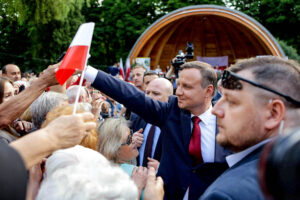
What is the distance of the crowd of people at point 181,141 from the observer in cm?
96

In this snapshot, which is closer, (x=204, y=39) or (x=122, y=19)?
(x=204, y=39)

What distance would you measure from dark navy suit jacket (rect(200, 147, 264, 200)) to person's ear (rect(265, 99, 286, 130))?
18cm

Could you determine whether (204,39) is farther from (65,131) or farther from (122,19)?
(65,131)

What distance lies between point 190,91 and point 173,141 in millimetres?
514

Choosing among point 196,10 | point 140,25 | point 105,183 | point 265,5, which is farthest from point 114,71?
point 265,5

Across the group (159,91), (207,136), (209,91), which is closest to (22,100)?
(207,136)

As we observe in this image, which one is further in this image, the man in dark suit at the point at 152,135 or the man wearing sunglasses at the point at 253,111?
the man in dark suit at the point at 152,135

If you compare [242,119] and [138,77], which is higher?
[242,119]

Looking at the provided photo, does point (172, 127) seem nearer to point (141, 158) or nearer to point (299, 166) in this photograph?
point (141, 158)

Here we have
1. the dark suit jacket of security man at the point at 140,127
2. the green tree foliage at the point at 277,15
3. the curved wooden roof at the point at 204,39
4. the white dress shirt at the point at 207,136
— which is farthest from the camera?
the green tree foliage at the point at 277,15

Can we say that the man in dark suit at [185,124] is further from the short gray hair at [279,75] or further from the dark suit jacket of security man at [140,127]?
the short gray hair at [279,75]

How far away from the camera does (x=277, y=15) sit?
25.5 metres

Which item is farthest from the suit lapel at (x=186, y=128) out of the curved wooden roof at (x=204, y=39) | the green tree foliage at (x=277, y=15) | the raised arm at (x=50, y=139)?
the green tree foliage at (x=277, y=15)

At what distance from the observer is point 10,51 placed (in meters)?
27.5
